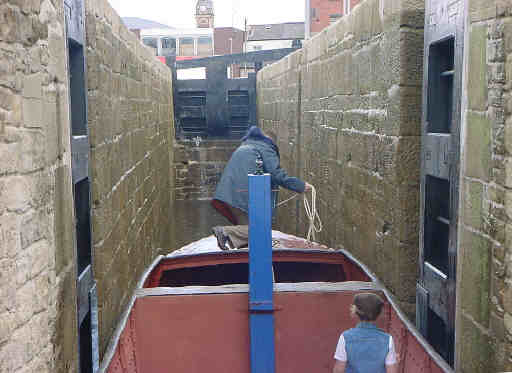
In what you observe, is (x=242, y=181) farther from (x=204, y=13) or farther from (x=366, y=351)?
(x=204, y=13)

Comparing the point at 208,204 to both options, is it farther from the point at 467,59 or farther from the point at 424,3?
the point at 467,59

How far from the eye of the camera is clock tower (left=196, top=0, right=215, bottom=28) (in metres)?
72.4

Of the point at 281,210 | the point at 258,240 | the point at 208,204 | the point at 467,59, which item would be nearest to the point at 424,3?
the point at 467,59

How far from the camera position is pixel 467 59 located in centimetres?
330

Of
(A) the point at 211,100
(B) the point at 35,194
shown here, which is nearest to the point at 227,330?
(B) the point at 35,194

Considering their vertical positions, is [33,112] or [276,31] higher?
[276,31]

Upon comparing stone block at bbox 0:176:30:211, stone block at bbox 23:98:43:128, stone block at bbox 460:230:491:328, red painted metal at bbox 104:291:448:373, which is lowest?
red painted metal at bbox 104:291:448:373

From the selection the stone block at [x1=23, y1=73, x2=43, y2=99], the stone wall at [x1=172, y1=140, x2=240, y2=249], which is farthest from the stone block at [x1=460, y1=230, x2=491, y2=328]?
the stone wall at [x1=172, y1=140, x2=240, y2=249]

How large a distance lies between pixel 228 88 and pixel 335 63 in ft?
35.2

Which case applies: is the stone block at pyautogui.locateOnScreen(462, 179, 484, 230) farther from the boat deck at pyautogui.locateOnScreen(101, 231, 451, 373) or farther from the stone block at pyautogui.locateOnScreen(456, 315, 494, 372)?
the boat deck at pyautogui.locateOnScreen(101, 231, 451, 373)

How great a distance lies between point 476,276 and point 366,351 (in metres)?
0.68

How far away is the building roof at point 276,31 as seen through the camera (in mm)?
57659

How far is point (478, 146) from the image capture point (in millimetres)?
3168

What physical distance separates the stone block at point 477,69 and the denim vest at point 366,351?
1.28 m
